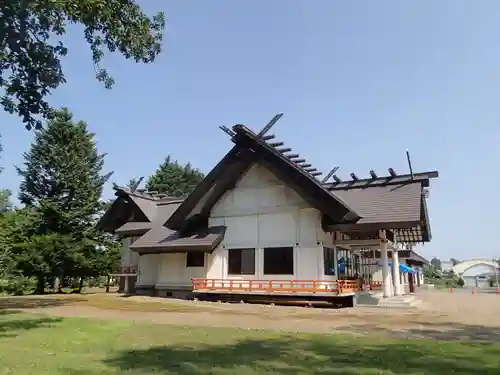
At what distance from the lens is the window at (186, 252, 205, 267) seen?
23.0m

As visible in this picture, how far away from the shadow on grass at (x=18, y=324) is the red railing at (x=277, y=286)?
1031cm

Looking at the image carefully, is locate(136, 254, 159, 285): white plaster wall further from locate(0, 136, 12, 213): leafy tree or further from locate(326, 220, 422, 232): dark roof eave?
locate(0, 136, 12, 213): leafy tree

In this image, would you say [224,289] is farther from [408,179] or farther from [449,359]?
[449,359]

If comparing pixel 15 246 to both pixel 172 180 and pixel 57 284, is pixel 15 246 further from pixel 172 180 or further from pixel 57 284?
pixel 172 180

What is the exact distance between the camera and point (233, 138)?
20891 millimetres

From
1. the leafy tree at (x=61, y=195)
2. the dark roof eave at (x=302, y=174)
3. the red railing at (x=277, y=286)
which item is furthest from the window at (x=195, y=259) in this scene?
the leafy tree at (x=61, y=195)

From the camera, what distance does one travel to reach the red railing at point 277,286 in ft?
60.9

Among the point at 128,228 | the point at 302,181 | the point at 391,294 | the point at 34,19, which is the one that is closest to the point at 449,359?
the point at 34,19

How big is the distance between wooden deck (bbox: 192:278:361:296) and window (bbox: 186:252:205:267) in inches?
61.8

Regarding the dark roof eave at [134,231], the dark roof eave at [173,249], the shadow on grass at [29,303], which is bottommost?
the shadow on grass at [29,303]

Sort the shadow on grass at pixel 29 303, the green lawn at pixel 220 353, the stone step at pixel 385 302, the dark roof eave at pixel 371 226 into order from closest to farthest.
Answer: the green lawn at pixel 220 353
the shadow on grass at pixel 29 303
the stone step at pixel 385 302
the dark roof eave at pixel 371 226

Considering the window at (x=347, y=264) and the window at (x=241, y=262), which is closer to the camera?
the window at (x=347, y=264)

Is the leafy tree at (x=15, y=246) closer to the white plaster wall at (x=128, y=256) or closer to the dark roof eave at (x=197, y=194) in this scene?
the white plaster wall at (x=128, y=256)

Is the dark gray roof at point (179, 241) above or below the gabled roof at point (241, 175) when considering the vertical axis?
below
